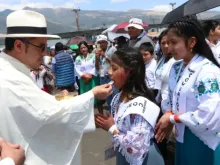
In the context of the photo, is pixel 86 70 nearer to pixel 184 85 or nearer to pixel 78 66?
pixel 78 66

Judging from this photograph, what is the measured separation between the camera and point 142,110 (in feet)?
6.70

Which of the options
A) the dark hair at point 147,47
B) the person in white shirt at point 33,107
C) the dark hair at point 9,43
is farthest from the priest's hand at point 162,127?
the dark hair at point 147,47

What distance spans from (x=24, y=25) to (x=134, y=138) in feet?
3.40

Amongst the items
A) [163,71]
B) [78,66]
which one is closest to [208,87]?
[163,71]

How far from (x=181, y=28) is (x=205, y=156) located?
3.07 ft

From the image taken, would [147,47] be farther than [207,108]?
Yes

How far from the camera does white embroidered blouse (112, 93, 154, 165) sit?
2.02m

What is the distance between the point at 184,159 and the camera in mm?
2254

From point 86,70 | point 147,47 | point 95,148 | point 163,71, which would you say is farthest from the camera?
point 86,70

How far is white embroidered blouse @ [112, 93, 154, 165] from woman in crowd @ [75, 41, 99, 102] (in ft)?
15.8

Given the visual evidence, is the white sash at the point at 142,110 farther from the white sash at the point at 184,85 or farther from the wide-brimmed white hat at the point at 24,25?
the wide-brimmed white hat at the point at 24,25

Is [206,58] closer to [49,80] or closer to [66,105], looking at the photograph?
[66,105]

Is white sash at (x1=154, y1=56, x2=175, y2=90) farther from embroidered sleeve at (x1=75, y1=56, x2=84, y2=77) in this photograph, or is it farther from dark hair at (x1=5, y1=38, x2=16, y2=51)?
embroidered sleeve at (x1=75, y1=56, x2=84, y2=77)

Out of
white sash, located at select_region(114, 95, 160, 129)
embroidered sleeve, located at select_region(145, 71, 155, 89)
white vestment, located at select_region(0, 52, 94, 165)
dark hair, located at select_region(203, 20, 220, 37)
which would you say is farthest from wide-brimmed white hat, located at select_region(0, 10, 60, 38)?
dark hair, located at select_region(203, 20, 220, 37)
